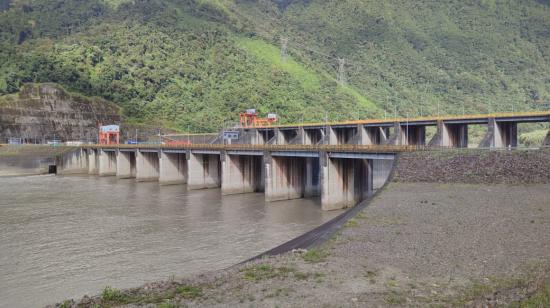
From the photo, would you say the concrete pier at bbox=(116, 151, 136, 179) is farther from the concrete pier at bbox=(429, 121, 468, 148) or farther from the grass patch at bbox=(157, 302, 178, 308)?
the grass patch at bbox=(157, 302, 178, 308)

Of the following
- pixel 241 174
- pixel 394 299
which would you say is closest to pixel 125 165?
pixel 241 174

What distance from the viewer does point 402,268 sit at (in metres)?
19.0

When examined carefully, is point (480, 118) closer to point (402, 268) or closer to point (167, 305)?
point (402, 268)

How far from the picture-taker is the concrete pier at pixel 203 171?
242 feet

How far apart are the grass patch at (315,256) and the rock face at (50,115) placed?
119274 millimetres

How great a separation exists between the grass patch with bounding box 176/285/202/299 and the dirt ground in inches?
1.5

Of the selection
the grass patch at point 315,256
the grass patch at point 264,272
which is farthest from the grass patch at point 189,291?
the grass patch at point 315,256

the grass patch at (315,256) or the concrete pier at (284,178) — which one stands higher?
the concrete pier at (284,178)

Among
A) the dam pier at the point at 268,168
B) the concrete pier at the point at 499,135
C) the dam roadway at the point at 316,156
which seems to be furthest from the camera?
the concrete pier at the point at 499,135

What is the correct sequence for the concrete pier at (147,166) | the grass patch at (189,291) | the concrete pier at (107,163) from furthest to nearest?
→ 1. the concrete pier at (107,163)
2. the concrete pier at (147,166)
3. the grass patch at (189,291)

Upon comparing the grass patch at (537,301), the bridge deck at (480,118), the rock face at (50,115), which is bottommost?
the grass patch at (537,301)

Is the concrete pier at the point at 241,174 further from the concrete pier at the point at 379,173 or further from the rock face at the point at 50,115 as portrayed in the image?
the rock face at the point at 50,115

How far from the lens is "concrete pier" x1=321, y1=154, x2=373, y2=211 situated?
A: 49219mm

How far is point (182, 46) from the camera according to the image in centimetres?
19150
